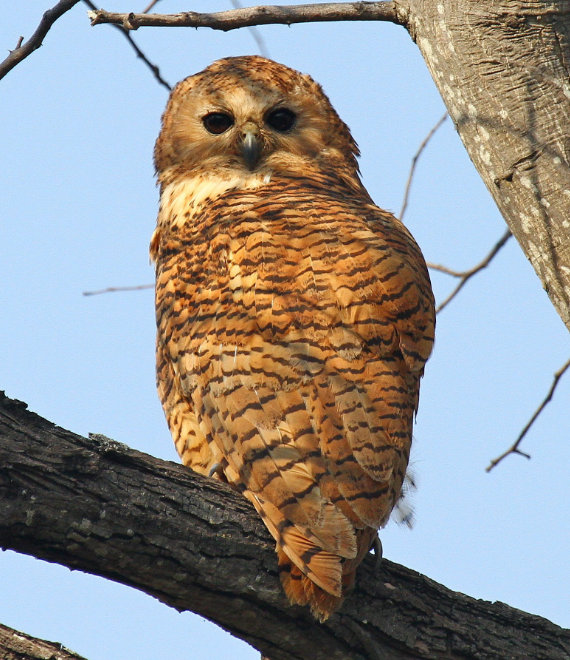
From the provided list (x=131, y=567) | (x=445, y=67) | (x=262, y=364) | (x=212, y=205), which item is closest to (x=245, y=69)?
(x=212, y=205)

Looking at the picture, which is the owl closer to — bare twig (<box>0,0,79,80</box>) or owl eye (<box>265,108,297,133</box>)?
owl eye (<box>265,108,297,133</box>)

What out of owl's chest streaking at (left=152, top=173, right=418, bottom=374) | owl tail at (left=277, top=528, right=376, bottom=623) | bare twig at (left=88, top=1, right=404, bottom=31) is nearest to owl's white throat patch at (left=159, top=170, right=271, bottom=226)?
owl's chest streaking at (left=152, top=173, right=418, bottom=374)

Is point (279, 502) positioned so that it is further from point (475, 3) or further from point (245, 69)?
point (245, 69)

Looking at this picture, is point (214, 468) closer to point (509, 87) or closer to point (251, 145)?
point (509, 87)

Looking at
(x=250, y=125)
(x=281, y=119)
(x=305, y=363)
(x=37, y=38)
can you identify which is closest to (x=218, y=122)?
(x=250, y=125)

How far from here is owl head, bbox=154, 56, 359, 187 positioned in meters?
5.06

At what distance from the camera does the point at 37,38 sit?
11.3 feet

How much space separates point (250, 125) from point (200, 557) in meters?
2.81

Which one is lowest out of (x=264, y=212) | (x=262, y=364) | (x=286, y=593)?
(x=286, y=593)

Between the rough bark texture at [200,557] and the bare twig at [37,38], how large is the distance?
130 cm

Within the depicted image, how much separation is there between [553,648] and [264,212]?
2.06 metres

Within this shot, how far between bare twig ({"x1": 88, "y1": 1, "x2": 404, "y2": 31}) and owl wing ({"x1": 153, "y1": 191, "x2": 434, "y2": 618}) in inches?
31.4

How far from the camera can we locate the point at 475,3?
3592mm

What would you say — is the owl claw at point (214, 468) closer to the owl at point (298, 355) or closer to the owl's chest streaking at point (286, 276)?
the owl at point (298, 355)
